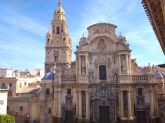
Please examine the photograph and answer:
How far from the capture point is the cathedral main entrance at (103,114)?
44.0 meters

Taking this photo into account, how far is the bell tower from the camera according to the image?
61.0m

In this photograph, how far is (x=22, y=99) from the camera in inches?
1945

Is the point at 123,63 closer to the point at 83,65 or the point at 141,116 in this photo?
the point at 83,65

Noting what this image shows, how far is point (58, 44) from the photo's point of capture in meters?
62.1

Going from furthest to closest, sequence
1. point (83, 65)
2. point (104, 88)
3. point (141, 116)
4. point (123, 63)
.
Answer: point (83, 65)
point (123, 63)
point (104, 88)
point (141, 116)

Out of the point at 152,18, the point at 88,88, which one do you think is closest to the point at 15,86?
the point at 88,88

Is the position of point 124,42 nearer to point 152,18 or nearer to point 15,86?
point 15,86

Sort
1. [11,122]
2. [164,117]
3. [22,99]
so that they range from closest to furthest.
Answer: [11,122]
[164,117]
[22,99]

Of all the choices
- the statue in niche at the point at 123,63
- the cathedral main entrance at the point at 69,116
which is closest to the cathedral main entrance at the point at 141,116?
the statue in niche at the point at 123,63

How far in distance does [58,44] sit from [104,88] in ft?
68.8

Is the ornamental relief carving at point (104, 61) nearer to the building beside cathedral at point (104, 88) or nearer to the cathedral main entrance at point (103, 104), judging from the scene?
the building beside cathedral at point (104, 88)

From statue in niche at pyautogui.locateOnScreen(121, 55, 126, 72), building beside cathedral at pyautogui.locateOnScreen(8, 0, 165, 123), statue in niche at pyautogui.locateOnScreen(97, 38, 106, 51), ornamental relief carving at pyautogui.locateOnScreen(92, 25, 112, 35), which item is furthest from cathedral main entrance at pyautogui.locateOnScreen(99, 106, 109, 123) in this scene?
ornamental relief carving at pyautogui.locateOnScreen(92, 25, 112, 35)

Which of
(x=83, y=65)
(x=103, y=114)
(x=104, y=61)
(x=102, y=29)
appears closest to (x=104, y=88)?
(x=103, y=114)

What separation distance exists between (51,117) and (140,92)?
1406 cm
